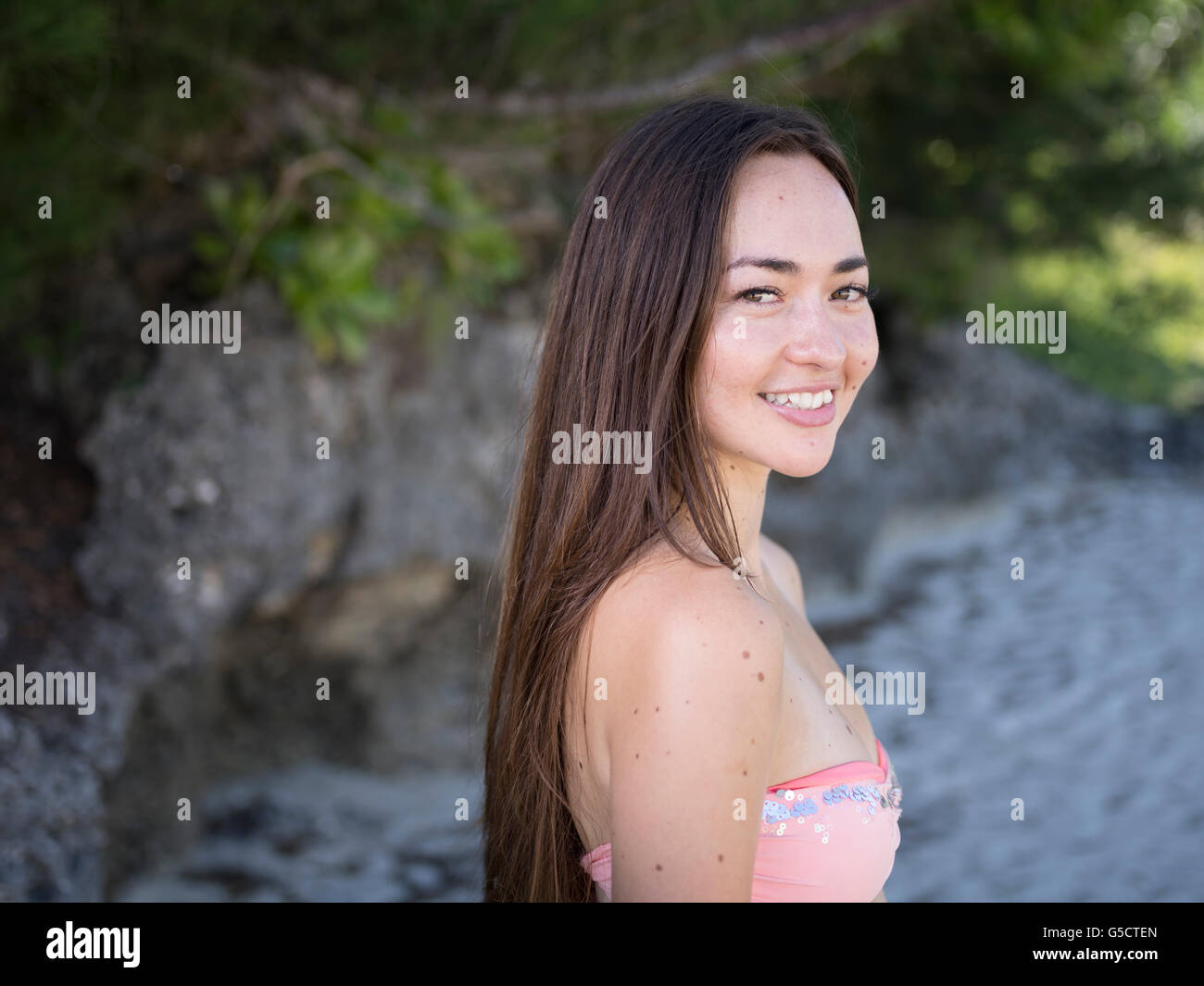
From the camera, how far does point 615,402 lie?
5.24 ft

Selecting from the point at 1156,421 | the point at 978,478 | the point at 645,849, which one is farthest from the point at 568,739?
the point at 1156,421

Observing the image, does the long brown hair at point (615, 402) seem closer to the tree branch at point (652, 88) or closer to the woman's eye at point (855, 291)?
the woman's eye at point (855, 291)

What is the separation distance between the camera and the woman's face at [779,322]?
5.06 feet

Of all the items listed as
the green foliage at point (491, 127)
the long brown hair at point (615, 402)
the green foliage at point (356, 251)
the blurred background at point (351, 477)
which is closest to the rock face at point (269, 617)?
the blurred background at point (351, 477)

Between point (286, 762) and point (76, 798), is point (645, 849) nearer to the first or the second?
point (76, 798)

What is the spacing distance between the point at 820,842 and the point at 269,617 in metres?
3.57

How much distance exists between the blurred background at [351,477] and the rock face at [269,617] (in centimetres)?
1

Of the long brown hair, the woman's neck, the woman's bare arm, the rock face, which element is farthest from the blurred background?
the woman's bare arm

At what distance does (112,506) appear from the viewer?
4059mm

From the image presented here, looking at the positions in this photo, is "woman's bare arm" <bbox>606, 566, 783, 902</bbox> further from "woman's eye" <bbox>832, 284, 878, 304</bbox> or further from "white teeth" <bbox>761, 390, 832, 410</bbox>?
"woman's eye" <bbox>832, 284, 878, 304</bbox>

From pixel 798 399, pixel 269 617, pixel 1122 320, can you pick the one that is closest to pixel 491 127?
pixel 269 617

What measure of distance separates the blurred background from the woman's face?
0.51 metres

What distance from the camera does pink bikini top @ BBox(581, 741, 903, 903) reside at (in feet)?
5.10

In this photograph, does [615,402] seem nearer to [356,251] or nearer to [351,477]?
[356,251]
